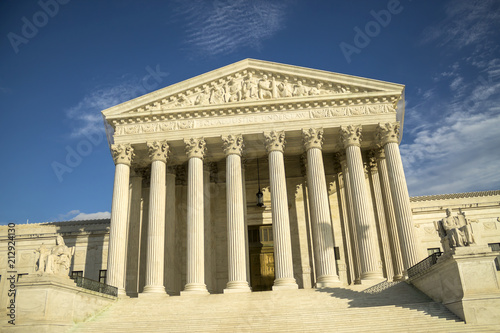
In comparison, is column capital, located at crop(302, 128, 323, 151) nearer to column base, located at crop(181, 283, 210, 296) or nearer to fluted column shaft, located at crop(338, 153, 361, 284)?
fluted column shaft, located at crop(338, 153, 361, 284)

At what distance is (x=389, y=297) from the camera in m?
21.0

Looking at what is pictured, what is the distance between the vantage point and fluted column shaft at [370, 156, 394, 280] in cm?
2916

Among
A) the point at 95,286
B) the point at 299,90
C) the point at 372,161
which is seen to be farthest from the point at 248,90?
the point at 95,286

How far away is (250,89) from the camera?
3012cm

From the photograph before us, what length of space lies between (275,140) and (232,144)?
3007 millimetres

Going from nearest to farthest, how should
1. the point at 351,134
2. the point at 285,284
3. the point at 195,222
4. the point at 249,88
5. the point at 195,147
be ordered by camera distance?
the point at 285,284, the point at 195,222, the point at 351,134, the point at 195,147, the point at 249,88

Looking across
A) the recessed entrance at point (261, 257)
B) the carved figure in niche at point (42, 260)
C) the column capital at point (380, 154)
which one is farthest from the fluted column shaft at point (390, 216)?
the carved figure in niche at point (42, 260)

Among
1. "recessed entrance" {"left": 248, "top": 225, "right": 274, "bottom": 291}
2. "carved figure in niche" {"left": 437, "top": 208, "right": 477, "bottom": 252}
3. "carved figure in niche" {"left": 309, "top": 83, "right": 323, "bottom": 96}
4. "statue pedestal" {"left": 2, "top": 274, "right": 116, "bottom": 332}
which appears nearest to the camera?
"carved figure in niche" {"left": 437, "top": 208, "right": 477, "bottom": 252}

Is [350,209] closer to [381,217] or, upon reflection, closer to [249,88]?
[381,217]

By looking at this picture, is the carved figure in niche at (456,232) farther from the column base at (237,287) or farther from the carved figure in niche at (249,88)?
the carved figure in niche at (249,88)

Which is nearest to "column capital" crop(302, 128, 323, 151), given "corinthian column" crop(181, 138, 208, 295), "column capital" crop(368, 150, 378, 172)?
"column capital" crop(368, 150, 378, 172)

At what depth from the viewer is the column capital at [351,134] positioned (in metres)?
28.3

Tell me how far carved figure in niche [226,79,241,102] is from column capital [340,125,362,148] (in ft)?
25.5

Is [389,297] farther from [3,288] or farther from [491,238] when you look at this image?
[3,288]
